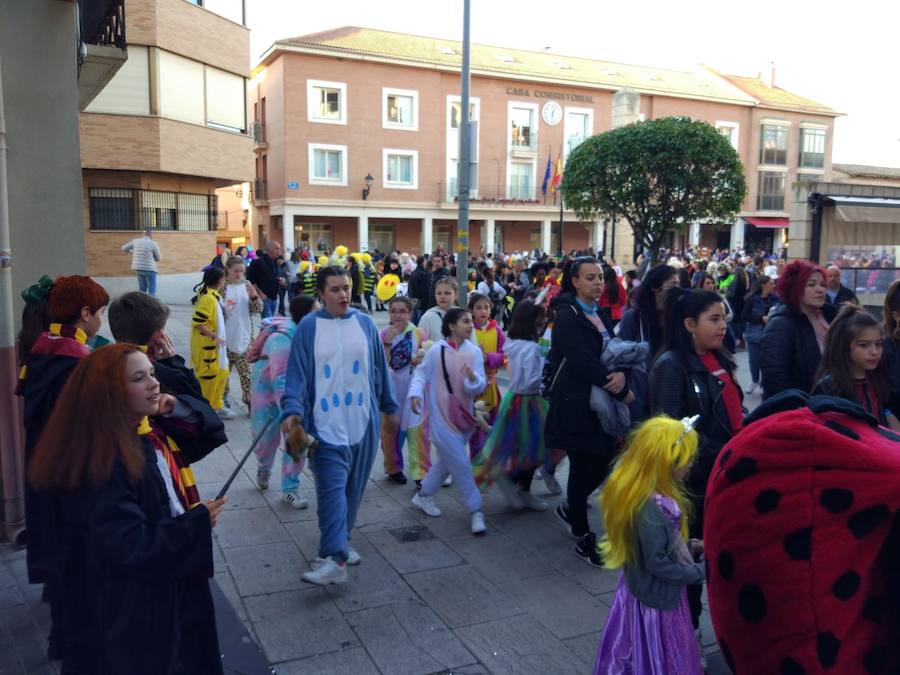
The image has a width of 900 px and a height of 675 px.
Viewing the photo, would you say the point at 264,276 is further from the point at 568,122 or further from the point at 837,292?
the point at 568,122

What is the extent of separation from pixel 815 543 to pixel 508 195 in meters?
40.3

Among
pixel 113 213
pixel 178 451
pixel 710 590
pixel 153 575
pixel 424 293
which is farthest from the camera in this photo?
pixel 113 213

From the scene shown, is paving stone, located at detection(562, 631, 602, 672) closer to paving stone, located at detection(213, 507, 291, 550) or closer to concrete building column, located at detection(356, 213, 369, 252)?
paving stone, located at detection(213, 507, 291, 550)

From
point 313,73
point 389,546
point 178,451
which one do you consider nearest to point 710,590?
point 178,451

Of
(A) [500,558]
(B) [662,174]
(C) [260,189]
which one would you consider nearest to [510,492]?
(A) [500,558]

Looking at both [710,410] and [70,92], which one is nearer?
[710,410]

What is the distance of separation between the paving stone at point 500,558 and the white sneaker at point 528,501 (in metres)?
0.50

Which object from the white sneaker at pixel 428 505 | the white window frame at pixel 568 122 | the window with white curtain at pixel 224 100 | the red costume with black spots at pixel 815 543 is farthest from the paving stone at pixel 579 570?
the white window frame at pixel 568 122

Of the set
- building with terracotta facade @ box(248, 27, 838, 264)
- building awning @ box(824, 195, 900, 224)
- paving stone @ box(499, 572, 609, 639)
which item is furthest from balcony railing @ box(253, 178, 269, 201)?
paving stone @ box(499, 572, 609, 639)

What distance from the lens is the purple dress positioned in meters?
2.92

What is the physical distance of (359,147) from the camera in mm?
36000

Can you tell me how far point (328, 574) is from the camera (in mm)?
4172

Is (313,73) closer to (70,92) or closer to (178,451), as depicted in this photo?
(70,92)

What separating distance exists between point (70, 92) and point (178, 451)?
12.7ft
